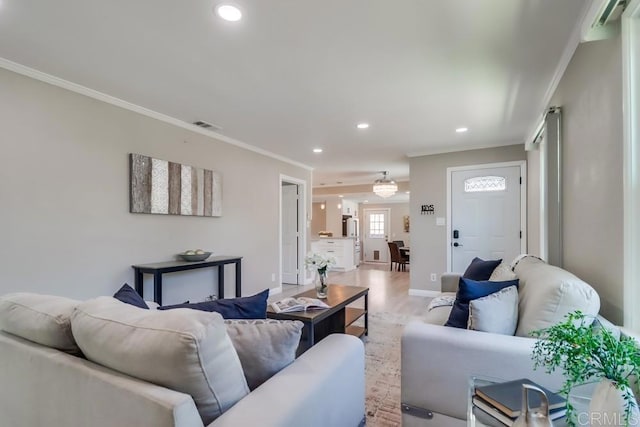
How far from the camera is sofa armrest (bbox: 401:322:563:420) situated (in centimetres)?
143

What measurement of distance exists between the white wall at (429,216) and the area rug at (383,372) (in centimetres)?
152

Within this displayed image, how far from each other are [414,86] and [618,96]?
5.09 feet

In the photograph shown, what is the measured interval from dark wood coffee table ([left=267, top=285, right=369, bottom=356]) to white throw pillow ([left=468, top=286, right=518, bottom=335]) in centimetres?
107

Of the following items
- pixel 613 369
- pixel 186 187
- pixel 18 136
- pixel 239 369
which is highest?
pixel 18 136

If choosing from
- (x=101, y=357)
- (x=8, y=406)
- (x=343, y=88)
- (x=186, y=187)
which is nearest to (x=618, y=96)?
(x=343, y=88)

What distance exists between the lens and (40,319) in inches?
44.5

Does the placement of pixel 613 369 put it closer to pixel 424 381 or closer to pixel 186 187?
pixel 424 381

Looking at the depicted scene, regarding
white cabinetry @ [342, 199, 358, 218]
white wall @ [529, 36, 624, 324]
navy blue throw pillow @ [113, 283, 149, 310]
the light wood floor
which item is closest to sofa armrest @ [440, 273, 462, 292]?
the light wood floor

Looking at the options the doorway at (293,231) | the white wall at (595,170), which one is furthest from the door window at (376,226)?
the white wall at (595,170)

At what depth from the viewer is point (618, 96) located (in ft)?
4.91

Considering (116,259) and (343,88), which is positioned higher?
(343,88)

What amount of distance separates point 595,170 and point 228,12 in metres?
2.24

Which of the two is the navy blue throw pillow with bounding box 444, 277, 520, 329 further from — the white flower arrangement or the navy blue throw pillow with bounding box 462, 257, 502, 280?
the white flower arrangement

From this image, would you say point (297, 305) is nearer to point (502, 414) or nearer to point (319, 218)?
point (502, 414)
